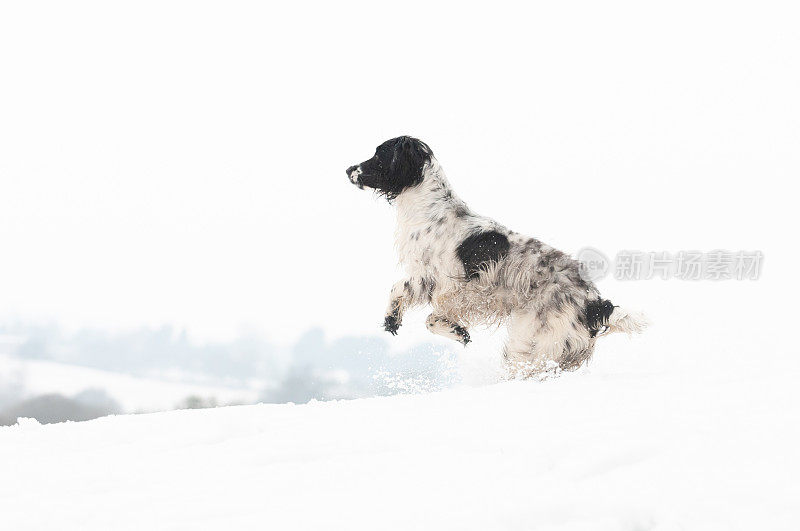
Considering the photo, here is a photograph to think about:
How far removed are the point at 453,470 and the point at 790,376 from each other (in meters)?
2.27

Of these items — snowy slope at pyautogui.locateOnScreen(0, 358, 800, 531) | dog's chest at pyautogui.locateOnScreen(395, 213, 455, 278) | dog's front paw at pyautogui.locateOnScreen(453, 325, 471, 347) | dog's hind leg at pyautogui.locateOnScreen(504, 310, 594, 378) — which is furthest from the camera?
dog's front paw at pyautogui.locateOnScreen(453, 325, 471, 347)

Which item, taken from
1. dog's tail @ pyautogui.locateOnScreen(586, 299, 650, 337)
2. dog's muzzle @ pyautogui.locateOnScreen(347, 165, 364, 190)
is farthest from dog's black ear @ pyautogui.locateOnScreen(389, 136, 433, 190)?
dog's tail @ pyautogui.locateOnScreen(586, 299, 650, 337)

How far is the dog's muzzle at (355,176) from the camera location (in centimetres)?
543

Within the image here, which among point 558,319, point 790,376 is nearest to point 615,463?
point 790,376

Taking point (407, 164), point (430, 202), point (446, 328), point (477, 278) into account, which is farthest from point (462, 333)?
point (407, 164)

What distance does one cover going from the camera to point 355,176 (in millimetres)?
5453

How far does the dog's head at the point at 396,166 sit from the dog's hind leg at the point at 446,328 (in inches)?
43.9

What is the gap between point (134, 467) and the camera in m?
2.67

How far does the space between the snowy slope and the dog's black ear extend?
90.2 inches

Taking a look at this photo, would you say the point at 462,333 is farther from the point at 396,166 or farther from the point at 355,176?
the point at 355,176

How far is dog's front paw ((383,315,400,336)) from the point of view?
520cm

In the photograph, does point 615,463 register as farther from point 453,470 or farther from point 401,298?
point 401,298

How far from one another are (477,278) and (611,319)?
1.04 m

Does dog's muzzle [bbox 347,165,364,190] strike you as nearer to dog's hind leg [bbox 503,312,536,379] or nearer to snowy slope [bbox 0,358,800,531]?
dog's hind leg [bbox 503,312,536,379]
